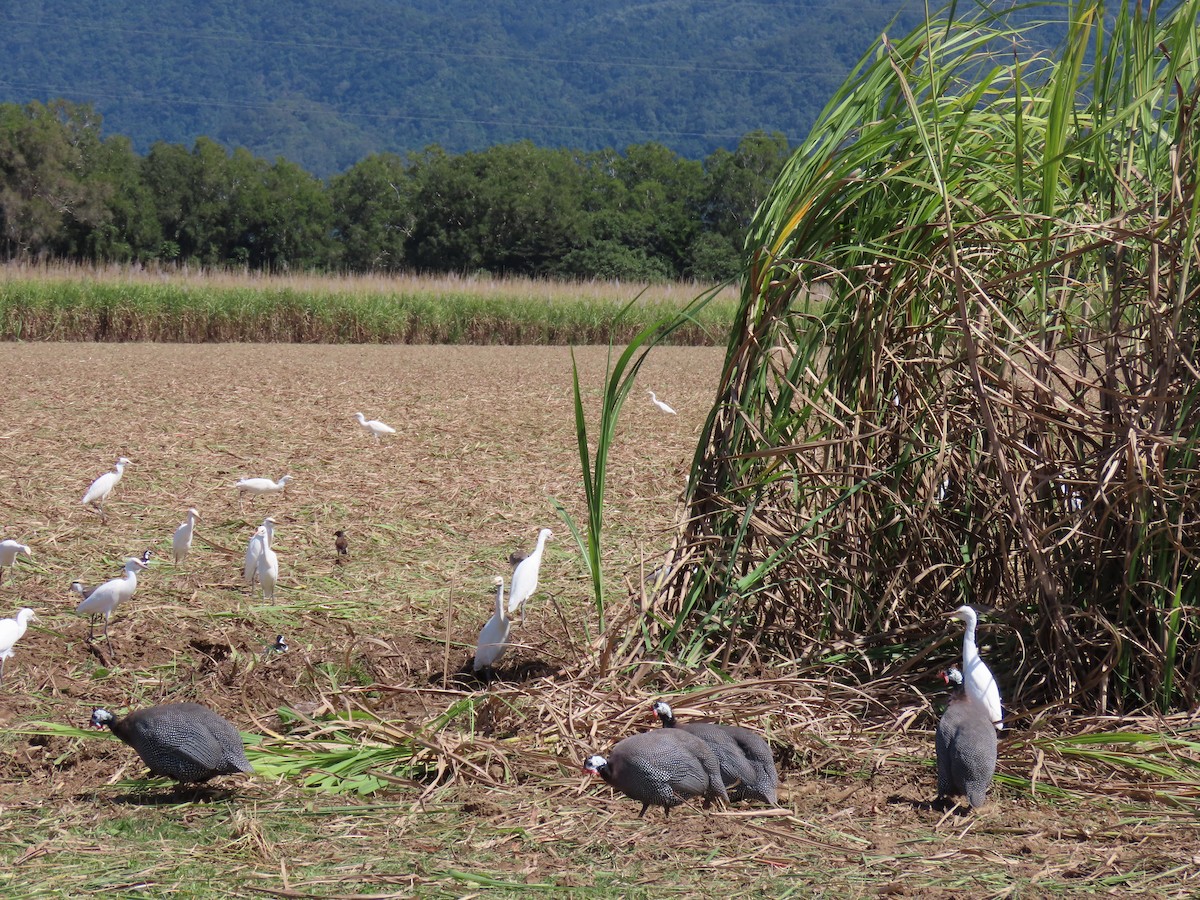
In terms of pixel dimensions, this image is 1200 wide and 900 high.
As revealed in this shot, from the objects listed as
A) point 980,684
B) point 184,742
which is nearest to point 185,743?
point 184,742

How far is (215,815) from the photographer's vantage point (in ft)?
12.7

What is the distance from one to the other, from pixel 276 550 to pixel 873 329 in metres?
4.13

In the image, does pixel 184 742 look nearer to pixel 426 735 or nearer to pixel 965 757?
pixel 426 735

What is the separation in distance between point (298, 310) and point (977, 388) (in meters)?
26.1

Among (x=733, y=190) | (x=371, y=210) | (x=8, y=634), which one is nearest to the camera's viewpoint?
(x=8, y=634)

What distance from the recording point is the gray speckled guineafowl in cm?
392

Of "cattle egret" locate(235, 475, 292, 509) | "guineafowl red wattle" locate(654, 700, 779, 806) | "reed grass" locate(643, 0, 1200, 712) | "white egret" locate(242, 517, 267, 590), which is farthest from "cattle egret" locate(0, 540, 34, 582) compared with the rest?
"guineafowl red wattle" locate(654, 700, 779, 806)

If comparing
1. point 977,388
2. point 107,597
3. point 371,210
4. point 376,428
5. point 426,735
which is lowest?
point 426,735

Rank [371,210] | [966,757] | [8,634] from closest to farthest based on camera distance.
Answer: [966,757] → [8,634] → [371,210]

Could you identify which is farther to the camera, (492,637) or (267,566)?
(267,566)

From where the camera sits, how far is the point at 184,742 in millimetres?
3912

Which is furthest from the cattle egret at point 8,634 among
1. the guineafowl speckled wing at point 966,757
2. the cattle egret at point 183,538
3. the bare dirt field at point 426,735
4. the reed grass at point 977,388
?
the guineafowl speckled wing at point 966,757

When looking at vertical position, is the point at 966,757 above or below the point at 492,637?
above

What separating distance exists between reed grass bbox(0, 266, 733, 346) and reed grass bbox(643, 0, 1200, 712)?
66.8ft
